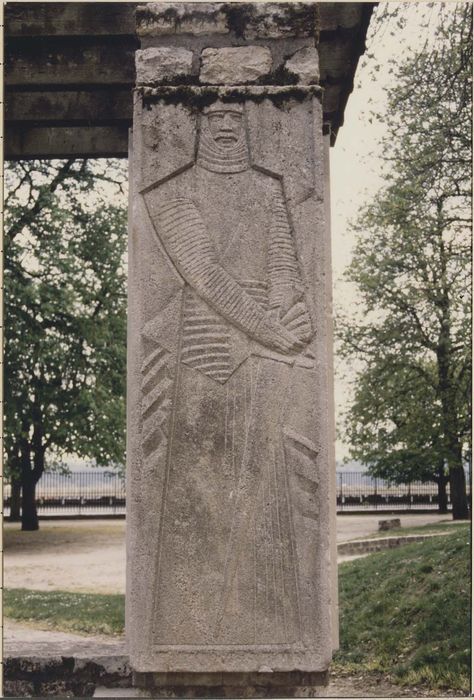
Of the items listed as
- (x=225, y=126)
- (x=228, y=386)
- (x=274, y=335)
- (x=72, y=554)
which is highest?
(x=225, y=126)

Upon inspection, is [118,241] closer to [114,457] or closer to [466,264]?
[114,457]

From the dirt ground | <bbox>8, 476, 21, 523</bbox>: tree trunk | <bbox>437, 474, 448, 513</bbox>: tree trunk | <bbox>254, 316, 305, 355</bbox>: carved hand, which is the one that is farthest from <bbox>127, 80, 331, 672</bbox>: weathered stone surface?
<bbox>8, 476, 21, 523</bbox>: tree trunk

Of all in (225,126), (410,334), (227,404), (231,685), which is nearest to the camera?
(231,685)

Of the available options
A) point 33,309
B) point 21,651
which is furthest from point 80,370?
point 21,651

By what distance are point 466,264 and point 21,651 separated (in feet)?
37.3

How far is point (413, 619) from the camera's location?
8.92 metres

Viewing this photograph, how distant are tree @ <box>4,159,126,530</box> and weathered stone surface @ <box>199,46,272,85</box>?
14688mm

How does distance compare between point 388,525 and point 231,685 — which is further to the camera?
point 388,525

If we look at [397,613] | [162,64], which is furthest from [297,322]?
[397,613]

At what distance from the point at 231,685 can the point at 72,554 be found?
17.2 meters

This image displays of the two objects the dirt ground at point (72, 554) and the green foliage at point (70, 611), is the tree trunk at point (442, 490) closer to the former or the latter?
the dirt ground at point (72, 554)

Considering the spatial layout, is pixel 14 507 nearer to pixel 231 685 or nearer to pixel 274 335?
pixel 231 685

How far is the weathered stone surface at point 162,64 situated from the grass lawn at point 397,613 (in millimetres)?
5442

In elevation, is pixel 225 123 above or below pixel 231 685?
above
